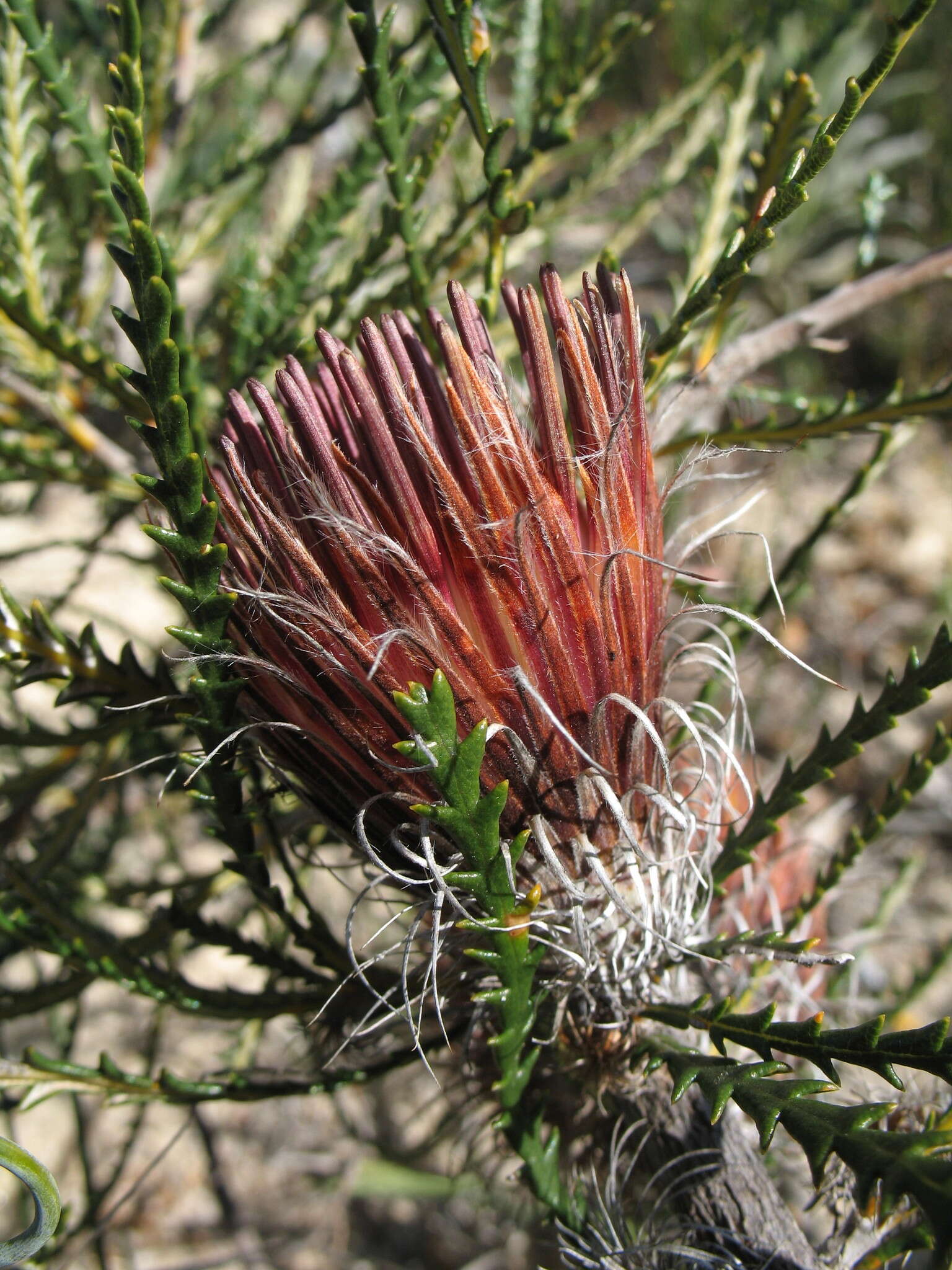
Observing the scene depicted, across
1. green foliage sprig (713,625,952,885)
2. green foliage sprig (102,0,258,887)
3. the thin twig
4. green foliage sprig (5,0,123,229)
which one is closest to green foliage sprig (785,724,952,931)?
green foliage sprig (713,625,952,885)

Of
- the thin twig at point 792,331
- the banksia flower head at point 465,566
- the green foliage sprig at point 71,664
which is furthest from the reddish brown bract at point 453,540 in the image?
the thin twig at point 792,331

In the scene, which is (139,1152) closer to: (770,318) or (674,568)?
(674,568)

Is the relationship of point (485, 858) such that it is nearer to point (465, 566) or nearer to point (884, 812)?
point (465, 566)

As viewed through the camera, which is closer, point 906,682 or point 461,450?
point 461,450

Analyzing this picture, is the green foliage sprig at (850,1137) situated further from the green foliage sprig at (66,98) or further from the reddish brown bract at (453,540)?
the green foliage sprig at (66,98)

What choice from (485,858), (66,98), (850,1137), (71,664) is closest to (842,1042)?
(850,1137)

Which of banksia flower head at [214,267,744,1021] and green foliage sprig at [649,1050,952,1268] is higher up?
banksia flower head at [214,267,744,1021]

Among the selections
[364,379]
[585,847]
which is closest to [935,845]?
[585,847]

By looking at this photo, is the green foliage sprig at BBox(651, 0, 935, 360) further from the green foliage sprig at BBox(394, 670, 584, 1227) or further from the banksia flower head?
the green foliage sprig at BBox(394, 670, 584, 1227)
